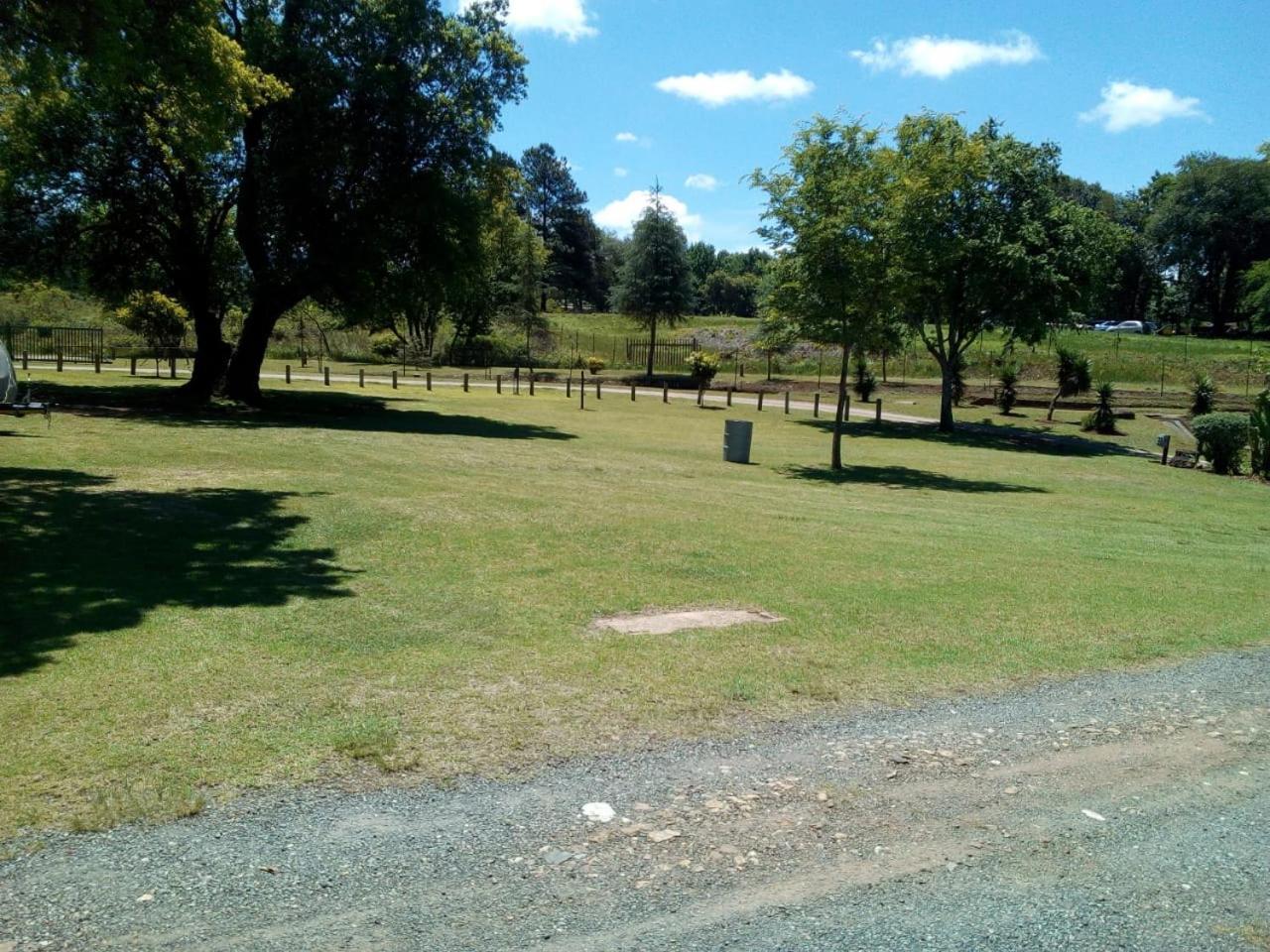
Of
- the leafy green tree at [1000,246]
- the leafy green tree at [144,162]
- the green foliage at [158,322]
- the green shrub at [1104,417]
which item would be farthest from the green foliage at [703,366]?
the green foliage at [158,322]

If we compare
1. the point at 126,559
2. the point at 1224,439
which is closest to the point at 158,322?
the point at 126,559

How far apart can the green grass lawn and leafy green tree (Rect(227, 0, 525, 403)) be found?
9.21 m

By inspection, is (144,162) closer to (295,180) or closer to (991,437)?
(295,180)

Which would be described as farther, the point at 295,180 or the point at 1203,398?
the point at 1203,398

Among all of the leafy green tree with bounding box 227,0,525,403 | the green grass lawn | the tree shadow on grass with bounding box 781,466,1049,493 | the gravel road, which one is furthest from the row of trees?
the gravel road

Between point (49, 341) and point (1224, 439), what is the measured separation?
54.2 meters

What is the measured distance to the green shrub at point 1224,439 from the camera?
24.6 m

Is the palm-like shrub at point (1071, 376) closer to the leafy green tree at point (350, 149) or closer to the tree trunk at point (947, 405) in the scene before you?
the tree trunk at point (947, 405)

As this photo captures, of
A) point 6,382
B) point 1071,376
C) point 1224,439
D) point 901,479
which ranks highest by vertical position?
point 1071,376

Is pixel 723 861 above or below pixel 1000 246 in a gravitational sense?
below

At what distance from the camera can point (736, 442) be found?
22328 millimetres

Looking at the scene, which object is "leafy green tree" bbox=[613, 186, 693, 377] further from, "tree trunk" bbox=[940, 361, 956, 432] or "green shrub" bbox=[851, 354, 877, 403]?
"tree trunk" bbox=[940, 361, 956, 432]

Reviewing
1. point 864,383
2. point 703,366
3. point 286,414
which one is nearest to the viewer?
point 286,414

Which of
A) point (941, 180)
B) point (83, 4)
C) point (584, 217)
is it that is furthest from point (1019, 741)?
point (584, 217)
